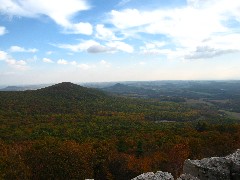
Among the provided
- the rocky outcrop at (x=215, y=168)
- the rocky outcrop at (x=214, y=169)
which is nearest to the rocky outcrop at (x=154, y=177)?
the rocky outcrop at (x=214, y=169)

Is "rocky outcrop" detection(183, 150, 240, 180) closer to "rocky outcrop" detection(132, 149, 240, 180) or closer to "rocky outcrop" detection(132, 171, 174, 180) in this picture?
"rocky outcrop" detection(132, 149, 240, 180)

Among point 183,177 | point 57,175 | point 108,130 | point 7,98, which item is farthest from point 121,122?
point 183,177

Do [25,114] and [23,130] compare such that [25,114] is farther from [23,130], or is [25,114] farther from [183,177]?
[183,177]

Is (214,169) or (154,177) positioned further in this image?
(214,169)

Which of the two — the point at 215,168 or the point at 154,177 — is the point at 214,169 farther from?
the point at 154,177

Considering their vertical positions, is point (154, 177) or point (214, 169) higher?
point (154, 177)

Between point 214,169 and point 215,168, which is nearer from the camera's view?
point 214,169

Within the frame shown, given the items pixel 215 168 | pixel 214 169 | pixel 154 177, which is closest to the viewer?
pixel 154 177

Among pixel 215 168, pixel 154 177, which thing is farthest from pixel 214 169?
pixel 154 177

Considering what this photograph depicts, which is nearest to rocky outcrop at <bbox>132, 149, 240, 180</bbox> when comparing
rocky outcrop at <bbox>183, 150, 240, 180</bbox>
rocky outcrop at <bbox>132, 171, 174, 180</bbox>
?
rocky outcrop at <bbox>183, 150, 240, 180</bbox>

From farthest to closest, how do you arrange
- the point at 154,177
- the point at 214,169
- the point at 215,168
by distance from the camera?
the point at 215,168, the point at 214,169, the point at 154,177

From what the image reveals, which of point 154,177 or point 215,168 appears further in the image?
point 215,168

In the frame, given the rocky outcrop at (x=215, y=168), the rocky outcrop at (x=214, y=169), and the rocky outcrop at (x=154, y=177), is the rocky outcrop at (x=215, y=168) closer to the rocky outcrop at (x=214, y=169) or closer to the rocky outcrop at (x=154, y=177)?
the rocky outcrop at (x=214, y=169)

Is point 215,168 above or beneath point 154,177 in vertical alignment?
beneath
